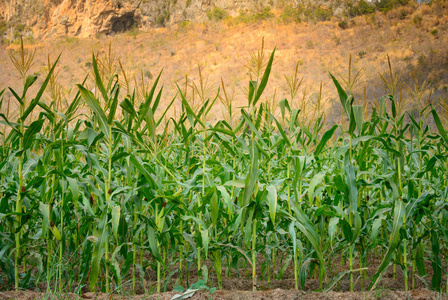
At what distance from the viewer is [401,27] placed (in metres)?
31.5

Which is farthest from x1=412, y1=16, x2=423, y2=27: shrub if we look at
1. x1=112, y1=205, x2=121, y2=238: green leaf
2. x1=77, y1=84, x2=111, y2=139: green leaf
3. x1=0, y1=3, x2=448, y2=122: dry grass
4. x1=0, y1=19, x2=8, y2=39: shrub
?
x1=0, y1=19, x2=8, y2=39: shrub

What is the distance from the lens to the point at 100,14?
4059cm

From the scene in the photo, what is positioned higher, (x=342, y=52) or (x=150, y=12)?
(x=150, y=12)

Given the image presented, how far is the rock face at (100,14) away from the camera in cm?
4078

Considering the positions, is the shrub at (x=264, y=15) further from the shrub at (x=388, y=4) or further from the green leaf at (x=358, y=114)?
the green leaf at (x=358, y=114)

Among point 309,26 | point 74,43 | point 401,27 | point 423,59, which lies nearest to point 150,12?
point 74,43

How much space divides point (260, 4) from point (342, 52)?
15.2 meters

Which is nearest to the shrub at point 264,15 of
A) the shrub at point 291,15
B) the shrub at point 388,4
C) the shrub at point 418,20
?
the shrub at point 291,15

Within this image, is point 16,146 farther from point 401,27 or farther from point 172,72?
point 401,27

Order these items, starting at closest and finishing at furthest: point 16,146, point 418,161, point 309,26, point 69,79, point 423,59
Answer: point 418,161 → point 16,146 → point 423,59 → point 69,79 → point 309,26

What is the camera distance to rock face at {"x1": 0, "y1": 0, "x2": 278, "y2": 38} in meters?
40.8

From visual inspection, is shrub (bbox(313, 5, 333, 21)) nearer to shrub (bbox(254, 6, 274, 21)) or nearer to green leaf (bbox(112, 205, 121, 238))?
shrub (bbox(254, 6, 274, 21))

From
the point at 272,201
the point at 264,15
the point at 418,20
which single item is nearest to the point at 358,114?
the point at 272,201

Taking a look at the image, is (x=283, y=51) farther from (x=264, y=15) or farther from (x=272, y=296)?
(x=272, y=296)
